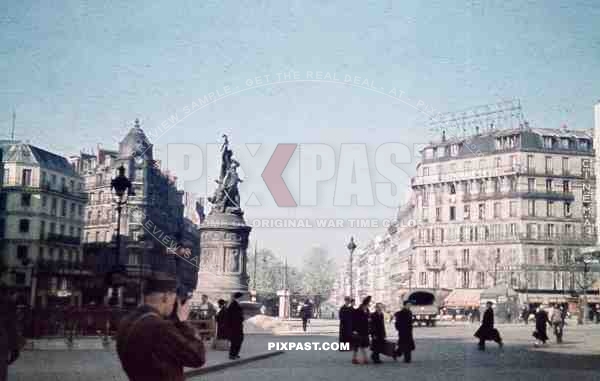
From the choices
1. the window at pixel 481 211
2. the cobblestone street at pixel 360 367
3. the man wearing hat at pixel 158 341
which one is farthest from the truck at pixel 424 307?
the man wearing hat at pixel 158 341

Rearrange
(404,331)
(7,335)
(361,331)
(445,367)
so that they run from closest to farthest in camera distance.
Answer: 1. (7,335)
2. (445,367)
3. (361,331)
4. (404,331)

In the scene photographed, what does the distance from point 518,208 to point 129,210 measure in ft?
120

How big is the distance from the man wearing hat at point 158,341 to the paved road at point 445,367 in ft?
31.4

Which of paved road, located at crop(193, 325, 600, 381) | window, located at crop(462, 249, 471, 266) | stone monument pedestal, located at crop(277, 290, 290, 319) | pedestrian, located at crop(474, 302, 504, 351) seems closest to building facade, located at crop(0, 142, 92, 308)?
stone monument pedestal, located at crop(277, 290, 290, 319)

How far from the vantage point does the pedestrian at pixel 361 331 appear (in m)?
18.6

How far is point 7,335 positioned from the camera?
30.1ft

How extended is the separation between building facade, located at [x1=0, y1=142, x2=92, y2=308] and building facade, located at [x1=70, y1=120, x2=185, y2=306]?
11.9 feet

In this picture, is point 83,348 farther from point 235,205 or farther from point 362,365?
point 235,205

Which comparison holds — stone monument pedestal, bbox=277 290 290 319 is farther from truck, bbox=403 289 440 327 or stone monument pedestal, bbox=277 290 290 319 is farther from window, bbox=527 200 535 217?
window, bbox=527 200 535 217

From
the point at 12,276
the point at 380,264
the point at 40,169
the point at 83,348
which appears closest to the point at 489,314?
the point at 83,348

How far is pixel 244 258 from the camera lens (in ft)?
134

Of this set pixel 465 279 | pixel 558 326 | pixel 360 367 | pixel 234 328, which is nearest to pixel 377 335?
pixel 360 367

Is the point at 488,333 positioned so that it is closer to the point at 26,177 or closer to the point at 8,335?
the point at 8,335

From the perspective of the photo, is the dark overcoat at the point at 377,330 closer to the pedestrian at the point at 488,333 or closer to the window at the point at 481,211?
the pedestrian at the point at 488,333
